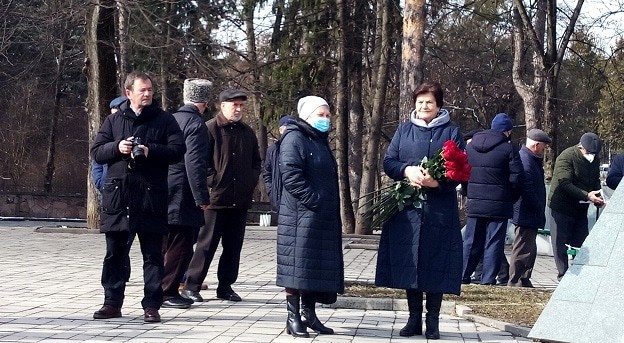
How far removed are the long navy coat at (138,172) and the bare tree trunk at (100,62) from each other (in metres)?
14.3

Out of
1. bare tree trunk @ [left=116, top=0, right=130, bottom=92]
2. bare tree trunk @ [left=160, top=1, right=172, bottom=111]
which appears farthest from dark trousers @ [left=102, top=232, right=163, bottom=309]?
bare tree trunk @ [left=160, top=1, right=172, bottom=111]

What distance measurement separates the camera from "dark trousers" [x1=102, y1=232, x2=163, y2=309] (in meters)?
9.07

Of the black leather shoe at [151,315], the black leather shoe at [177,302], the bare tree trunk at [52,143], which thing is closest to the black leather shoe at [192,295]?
the black leather shoe at [177,302]

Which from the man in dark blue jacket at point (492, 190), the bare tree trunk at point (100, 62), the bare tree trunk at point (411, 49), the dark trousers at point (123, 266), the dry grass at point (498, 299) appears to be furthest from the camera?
the bare tree trunk at point (100, 62)

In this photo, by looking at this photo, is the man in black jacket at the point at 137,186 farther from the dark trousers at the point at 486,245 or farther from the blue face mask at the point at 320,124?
the dark trousers at the point at 486,245

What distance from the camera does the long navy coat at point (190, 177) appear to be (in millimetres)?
10031

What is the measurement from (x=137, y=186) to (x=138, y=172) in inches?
4.3

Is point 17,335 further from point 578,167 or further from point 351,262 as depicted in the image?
point 351,262

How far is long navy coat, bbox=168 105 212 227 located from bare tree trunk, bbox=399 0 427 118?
569 centimetres

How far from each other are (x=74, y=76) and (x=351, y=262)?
30.9 metres

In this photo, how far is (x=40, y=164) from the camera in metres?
46.7

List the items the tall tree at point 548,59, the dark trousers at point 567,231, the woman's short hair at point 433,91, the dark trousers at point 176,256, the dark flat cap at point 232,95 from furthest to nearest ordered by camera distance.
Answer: the tall tree at point 548,59, the dark trousers at point 567,231, the dark flat cap at point 232,95, the dark trousers at point 176,256, the woman's short hair at point 433,91

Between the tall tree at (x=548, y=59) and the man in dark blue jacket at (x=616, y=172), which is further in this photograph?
the tall tree at (x=548, y=59)

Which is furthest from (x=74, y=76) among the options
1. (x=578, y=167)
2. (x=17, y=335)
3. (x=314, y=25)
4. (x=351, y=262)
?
(x=17, y=335)
